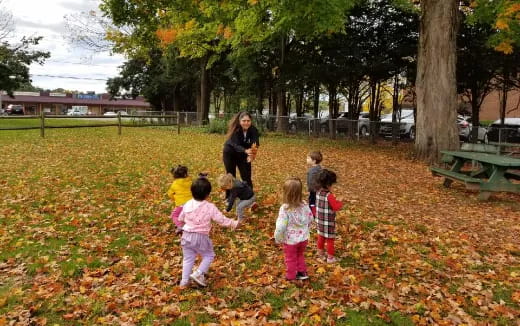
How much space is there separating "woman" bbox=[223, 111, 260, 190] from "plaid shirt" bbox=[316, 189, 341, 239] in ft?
6.69

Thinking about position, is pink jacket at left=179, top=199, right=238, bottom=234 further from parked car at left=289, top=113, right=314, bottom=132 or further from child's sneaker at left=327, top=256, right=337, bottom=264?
parked car at left=289, top=113, right=314, bottom=132

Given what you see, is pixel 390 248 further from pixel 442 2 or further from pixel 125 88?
pixel 125 88

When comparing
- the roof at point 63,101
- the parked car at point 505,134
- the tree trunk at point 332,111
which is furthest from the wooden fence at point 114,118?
the roof at point 63,101

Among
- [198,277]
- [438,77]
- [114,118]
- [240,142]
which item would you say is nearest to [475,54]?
[438,77]

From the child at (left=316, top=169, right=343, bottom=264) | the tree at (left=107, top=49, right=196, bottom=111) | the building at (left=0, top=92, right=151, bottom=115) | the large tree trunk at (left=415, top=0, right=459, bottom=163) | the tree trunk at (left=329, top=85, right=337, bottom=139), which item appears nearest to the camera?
the child at (left=316, top=169, right=343, bottom=264)

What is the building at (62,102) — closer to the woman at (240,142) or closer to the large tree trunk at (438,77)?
the large tree trunk at (438,77)

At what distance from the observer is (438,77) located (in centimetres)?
1311

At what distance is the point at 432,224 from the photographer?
6895 mm

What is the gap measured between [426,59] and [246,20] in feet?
24.2

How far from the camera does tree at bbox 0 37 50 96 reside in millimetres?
34719

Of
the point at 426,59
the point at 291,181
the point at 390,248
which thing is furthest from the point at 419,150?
the point at 291,181

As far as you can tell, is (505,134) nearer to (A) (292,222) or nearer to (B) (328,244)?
(B) (328,244)

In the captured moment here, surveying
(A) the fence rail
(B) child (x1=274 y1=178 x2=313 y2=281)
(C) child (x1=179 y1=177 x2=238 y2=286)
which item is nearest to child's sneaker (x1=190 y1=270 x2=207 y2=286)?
(C) child (x1=179 y1=177 x2=238 y2=286)

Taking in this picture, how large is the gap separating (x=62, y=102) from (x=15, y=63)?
48.3 m
